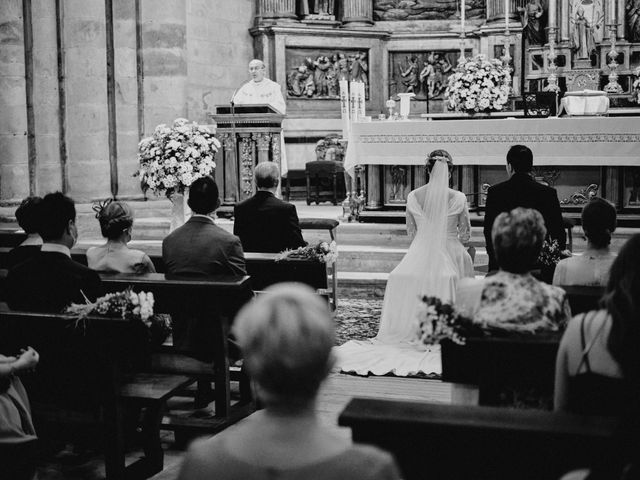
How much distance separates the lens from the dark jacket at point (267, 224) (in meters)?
6.92

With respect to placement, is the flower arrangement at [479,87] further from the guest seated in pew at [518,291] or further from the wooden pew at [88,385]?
the guest seated in pew at [518,291]

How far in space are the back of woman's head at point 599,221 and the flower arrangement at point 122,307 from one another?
2260mm

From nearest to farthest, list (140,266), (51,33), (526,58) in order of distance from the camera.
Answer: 1. (140,266)
2. (51,33)
3. (526,58)

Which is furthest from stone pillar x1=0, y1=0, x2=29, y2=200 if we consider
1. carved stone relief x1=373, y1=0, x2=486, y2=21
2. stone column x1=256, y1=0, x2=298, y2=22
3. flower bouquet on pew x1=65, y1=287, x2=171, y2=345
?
flower bouquet on pew x1=65, y1=287, x2=171, y2=345

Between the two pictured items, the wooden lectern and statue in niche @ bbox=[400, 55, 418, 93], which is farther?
statue in niche @ bbox=[400, 55, 418, 93]

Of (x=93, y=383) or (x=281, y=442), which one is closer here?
(x=281, y=442)

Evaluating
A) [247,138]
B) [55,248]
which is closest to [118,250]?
[55,248]

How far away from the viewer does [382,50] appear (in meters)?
15.8

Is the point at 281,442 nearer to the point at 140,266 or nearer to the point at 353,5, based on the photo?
the point at 140,266

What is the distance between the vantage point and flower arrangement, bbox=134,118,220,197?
840 centimetres

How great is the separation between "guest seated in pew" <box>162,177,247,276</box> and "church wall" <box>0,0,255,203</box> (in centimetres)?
698

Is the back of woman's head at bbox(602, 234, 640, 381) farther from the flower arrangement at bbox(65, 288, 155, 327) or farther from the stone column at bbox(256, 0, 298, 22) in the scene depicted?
the stone column at bbox(256, 0, 298, 22)

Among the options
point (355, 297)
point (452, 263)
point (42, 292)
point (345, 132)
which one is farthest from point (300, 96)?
point (42, 292)

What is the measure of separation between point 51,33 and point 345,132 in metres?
4.11
